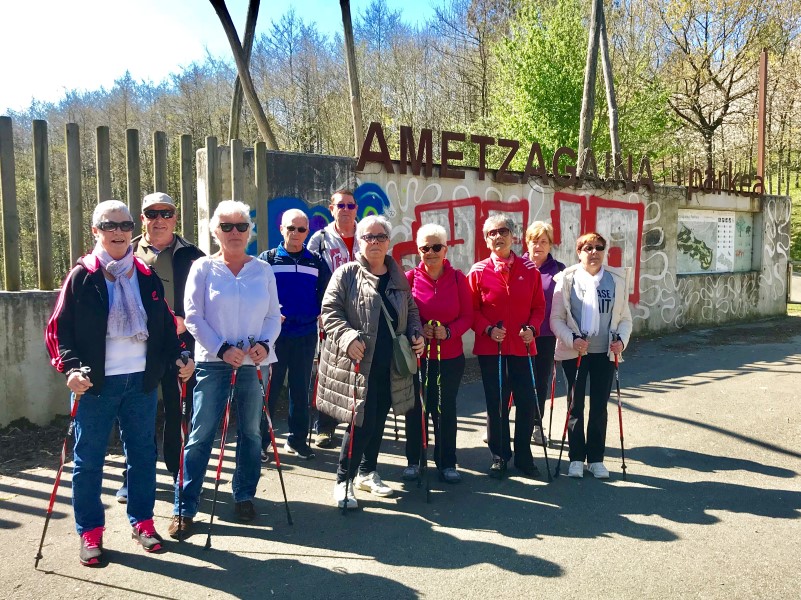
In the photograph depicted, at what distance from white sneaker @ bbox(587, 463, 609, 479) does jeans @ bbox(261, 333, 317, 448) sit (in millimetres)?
2179

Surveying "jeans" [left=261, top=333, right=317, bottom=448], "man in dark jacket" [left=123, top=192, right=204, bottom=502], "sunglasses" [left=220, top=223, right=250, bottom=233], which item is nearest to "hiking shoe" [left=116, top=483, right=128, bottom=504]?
"man in dark jacket" [left=123, top=192, right=204, bottom=502]

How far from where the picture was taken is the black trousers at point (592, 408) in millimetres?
4621

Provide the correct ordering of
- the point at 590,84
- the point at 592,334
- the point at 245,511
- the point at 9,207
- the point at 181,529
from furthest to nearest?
the point at 590,84 < the point at 9,207 < the point at 592,334 < the point at 245,511 < the point at 181,529

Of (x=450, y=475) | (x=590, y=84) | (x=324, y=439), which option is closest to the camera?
(x=450, y=475)

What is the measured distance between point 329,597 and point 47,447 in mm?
3323

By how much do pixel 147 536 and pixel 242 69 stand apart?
6515 mm

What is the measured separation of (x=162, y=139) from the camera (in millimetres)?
6137

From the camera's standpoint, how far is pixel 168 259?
13.3 ft

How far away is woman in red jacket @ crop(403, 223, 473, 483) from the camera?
171 inches

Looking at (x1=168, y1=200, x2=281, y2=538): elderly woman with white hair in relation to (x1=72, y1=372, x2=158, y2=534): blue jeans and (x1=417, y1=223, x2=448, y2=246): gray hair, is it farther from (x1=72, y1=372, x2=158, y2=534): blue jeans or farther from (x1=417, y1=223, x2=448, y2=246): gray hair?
(x1=417, y1=223, x2=448, y2=246): gray hair

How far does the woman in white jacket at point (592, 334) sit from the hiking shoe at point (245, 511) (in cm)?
227

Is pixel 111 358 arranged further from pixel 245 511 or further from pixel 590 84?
pixel 590 84

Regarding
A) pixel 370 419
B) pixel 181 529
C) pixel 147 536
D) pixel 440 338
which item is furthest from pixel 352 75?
pixel 147 536

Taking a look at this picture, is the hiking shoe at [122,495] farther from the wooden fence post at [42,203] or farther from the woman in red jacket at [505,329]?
A: the woman in red jacket at [505,329]
